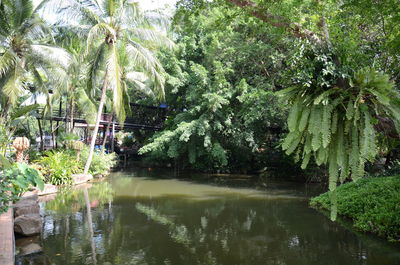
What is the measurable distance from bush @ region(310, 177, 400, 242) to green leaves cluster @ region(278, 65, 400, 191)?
4344 mm

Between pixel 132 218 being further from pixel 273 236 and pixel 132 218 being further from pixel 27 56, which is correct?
pixel 27 56

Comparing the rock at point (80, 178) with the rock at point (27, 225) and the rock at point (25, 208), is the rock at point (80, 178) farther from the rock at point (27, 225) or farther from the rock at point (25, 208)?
the rock at point (27, 225)

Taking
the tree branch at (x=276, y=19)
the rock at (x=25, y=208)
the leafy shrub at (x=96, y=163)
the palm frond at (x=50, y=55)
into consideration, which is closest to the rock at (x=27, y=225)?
the rock at (x=25, y=208)

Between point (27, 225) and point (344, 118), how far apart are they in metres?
5.78

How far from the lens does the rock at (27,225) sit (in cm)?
643

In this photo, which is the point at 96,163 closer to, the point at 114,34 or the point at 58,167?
the point at 58,167

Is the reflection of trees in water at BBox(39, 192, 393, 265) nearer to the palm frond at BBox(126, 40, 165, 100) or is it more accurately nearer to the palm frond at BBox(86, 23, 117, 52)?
the palm frond at BBox(126, 40, 165, 100)

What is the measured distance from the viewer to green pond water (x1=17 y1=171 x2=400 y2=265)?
571cm

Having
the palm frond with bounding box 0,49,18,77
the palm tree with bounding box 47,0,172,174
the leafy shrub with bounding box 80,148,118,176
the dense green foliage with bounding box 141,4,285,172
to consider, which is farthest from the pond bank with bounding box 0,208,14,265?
the dense green foliage with bounding box 141,4,285,172

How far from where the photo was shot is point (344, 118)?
336 centimetres

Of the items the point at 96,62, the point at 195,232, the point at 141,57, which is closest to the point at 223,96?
the point at 141,57

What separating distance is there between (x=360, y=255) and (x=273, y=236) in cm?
169

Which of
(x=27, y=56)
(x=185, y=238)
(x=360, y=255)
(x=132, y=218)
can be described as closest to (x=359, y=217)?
(x=360, y=255)

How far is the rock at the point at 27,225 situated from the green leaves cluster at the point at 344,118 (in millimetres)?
5205
